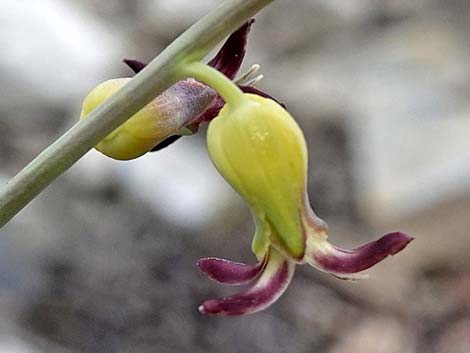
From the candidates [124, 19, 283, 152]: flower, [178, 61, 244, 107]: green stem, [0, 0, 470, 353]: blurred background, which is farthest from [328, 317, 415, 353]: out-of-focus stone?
[178, 61, 244, 107]: green stem

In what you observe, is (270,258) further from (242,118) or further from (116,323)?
(116,323)

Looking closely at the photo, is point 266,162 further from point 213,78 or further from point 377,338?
point 377,338

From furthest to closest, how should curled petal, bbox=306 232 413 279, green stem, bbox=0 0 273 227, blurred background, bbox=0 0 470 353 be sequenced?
1. blurred background, bbox=0 0 470 353
2. curled petal, bbox=306 232 413 279
3. green stem, bbox=0 0 273 227

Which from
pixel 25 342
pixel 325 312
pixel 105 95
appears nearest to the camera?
pixel 105 95

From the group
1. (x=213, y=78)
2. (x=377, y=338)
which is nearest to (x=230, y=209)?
(x=377, y=338)

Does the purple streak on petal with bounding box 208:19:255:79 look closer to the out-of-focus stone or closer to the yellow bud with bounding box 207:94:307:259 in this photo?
the yellow bud with bounding box 207:94:307:259

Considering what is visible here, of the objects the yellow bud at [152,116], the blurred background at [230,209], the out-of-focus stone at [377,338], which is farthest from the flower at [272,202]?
the out-of-focus stone at [377,338]

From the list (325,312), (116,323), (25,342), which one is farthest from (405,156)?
(25,342)
